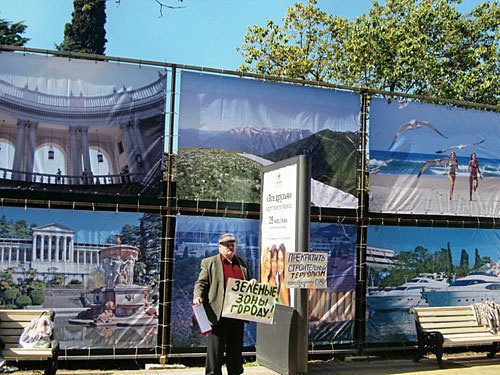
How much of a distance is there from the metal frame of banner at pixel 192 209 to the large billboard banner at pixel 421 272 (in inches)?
6.0

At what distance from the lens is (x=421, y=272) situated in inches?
408

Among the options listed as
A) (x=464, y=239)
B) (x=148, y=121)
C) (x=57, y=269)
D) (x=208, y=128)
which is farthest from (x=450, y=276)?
(x=57, y=269)

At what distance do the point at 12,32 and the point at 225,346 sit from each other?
37.9 metres

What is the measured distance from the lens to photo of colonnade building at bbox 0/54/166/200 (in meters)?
8.35

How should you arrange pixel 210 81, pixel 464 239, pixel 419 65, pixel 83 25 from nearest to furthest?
pixel 210 81
pixel 464 239
pixel 419 65
pixel 83 25

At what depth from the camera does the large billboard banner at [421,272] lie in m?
10.0

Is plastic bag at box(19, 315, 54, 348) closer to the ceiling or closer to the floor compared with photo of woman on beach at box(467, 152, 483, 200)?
closer to the floor

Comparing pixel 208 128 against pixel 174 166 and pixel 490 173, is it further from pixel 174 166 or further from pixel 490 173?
pixel 490 173

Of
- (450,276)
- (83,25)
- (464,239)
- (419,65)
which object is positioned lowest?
(450,276)

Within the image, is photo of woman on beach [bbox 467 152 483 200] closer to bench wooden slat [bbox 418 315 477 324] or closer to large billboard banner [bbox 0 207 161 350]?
bench wooden slat [bbox 418 315 477 324]

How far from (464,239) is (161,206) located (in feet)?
18.0

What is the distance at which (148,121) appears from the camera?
29.3 ft

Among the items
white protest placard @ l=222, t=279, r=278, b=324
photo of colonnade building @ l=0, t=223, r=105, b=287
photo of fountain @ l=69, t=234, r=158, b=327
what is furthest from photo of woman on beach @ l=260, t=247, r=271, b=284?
photo of colonnade building @ l=0, t=223, r=105, b=287

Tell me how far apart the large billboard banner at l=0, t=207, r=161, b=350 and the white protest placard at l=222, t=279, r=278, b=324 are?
1.94 meters
